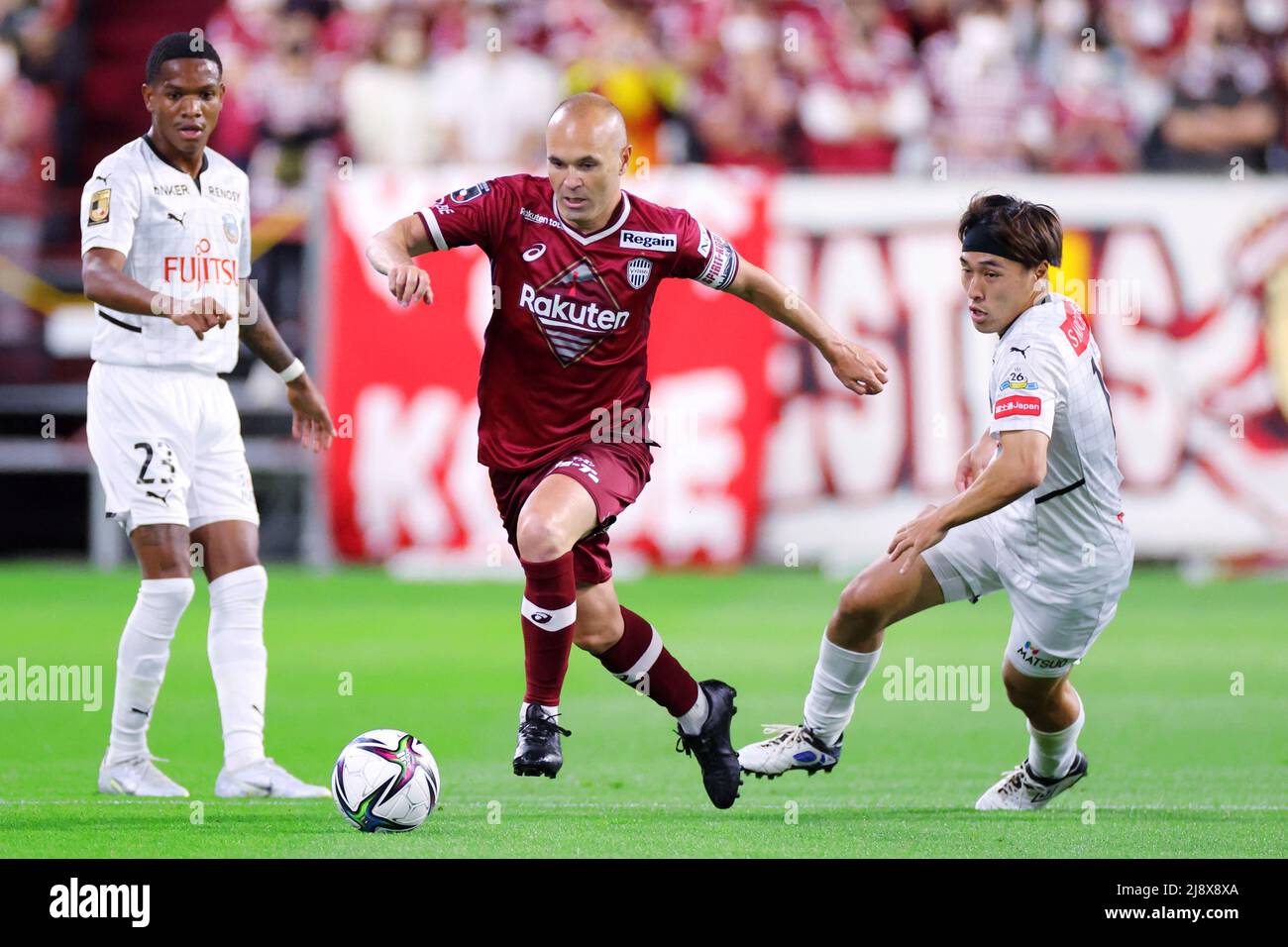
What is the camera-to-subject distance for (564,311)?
681 centimetres

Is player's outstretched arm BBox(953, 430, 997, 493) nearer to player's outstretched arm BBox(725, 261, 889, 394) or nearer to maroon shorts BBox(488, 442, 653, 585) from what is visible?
player's outstretched arm BBox(725, 261, 889, 394)

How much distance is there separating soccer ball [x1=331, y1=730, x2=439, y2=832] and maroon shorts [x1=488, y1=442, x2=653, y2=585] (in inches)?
33.5

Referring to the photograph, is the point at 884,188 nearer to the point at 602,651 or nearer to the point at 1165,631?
the point at 1165,631

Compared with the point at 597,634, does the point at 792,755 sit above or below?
below

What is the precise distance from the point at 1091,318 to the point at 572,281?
352 inches

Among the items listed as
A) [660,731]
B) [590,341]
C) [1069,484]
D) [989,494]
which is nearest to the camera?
[989,494]

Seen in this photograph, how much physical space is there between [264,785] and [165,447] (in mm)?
1240

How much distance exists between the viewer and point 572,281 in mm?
6789

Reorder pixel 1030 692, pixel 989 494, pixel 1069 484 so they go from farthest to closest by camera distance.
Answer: pixel 1030 692
pixel 1069 484
pixel 989 494

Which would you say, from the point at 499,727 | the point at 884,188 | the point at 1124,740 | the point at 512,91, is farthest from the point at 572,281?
the point at 512,91

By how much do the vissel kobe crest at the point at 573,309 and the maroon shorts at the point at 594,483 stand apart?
0.36 meters

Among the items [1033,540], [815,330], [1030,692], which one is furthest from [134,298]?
[1030,692]

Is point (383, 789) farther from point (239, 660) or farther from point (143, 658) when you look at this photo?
point (143, 658)

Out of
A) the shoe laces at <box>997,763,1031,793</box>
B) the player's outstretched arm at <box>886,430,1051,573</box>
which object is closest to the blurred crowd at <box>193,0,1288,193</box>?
the shoe laces at <box>997,763,1031,793</box>
